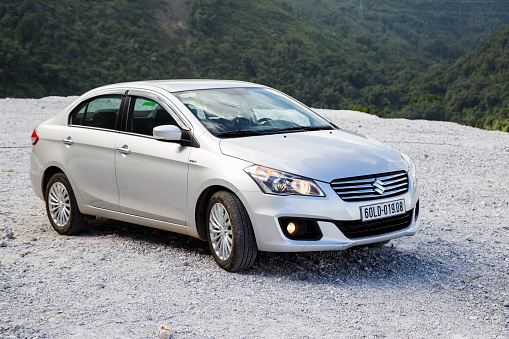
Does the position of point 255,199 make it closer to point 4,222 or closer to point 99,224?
point 99,224

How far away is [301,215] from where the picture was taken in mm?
5164

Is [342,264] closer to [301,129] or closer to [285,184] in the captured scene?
[285,184]

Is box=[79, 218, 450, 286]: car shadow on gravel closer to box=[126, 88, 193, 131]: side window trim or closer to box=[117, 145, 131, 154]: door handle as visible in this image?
box=[117, 145, 131, 154]: door handle

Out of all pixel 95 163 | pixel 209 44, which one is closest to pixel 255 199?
pixel 95 163

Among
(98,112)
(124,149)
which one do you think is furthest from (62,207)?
(124,149)

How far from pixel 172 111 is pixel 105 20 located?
2728 inches

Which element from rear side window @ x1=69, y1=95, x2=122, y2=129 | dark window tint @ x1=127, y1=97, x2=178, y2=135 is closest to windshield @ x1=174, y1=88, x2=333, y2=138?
dark window tint @ x1=127, y1=97, x2=178, y2=135

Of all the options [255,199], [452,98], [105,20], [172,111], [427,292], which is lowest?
[452,98]

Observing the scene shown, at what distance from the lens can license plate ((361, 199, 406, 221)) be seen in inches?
208

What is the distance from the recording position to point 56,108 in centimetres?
2152

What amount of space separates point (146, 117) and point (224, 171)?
1.33 m

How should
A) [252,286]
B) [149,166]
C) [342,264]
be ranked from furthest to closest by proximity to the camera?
[149,166], [342,264], [252,286]

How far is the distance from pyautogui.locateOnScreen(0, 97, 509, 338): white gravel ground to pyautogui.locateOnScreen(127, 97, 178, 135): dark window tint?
46.7 inches

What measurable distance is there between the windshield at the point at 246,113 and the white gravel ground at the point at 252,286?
3.97 ft
